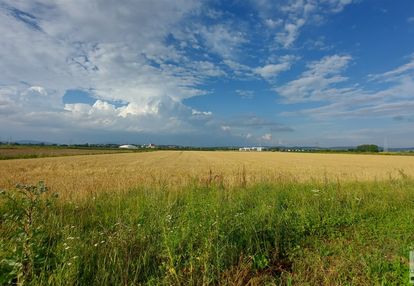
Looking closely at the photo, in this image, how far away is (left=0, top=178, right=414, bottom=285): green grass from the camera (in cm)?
323

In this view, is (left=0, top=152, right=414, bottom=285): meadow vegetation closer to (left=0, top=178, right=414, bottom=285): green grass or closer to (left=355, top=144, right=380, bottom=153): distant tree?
(left=0, top=178, right=414, bottom=285): green grass

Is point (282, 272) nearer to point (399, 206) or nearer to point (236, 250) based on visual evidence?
point (236, 250)

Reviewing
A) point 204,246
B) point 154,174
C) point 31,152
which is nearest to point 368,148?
point 154,174

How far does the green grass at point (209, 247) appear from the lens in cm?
323

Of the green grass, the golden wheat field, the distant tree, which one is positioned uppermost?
the distant tree

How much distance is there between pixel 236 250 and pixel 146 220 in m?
2.07

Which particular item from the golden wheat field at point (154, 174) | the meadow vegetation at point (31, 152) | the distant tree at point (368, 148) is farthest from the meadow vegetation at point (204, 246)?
the distant tree at point (368, 148)

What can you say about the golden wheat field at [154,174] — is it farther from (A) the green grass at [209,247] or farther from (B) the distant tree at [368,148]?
(B) the distant tree at [368,148]

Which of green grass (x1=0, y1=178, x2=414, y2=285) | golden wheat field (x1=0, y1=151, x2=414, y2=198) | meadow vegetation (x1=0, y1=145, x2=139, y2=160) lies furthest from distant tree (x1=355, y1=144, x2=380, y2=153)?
green grass (x1=0, y1=178, x2=414, y2=285)

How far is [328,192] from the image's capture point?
8062mm

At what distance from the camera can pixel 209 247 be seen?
3.58 metres

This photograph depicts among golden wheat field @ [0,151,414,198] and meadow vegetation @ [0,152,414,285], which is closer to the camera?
meadow vegetation @ [0,152,414,285]

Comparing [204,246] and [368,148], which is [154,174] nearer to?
[204,246]

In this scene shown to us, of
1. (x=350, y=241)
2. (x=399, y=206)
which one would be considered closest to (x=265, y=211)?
(x=350, y=241)
